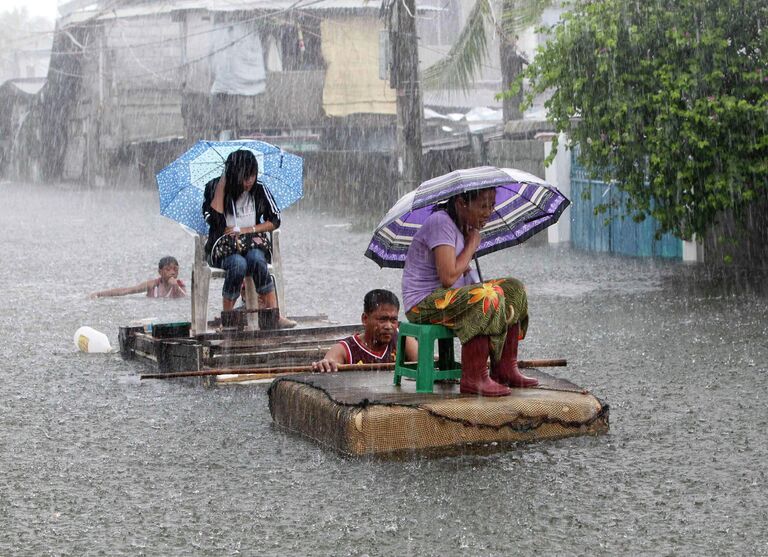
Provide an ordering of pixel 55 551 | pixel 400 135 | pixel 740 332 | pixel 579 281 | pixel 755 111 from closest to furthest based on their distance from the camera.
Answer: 1. pixel 55 551
2. pixel 740 332
3. pixel 755 111
4. pixel 579 281
5. pixel 400 135

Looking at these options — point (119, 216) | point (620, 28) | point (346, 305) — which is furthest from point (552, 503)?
point (119, 216)

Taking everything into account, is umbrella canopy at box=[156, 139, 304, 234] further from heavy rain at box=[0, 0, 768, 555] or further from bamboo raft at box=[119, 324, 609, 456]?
bamboo raft at box=[119, 324, 609, 456]

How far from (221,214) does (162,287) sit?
3938mm

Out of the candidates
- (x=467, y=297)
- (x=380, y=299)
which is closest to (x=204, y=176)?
(x=380, y=299)

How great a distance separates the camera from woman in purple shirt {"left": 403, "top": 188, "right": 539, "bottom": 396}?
260 inches

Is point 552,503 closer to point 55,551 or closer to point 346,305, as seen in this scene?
point 55,551

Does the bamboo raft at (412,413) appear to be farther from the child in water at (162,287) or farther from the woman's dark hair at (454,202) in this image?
the child in water at (162,287)

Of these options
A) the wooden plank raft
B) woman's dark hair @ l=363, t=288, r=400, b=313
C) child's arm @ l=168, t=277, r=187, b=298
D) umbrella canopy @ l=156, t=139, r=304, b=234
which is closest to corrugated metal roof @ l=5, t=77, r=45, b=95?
child's arm @ l=168, t=277, r=187, b=298

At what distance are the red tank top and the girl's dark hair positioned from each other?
2592 mm

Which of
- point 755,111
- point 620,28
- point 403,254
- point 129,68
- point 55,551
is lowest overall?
point 55,551

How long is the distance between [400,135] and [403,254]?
1418 centimetres

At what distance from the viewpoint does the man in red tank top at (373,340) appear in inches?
291

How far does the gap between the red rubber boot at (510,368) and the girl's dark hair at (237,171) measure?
3.45 m

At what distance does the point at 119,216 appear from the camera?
26.5 meters
